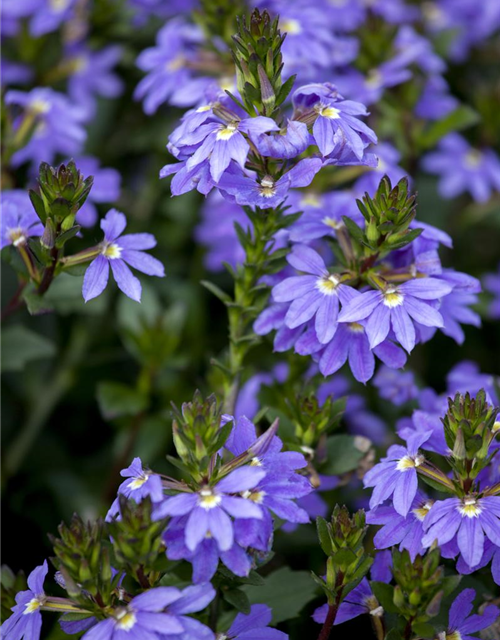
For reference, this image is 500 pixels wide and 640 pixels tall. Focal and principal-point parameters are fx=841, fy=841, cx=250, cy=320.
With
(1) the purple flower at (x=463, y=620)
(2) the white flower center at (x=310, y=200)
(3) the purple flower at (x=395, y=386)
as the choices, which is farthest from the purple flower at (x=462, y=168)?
(1) the purple flower at (x=463, y=620)

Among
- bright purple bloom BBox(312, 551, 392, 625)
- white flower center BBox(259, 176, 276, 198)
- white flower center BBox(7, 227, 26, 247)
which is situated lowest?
bright purple bloom BBox(312, 551, 392, 625)

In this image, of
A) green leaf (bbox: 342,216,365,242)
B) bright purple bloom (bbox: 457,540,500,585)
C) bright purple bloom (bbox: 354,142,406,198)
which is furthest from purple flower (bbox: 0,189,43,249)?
bright purple bloom (bbox: 457,540,500,585)

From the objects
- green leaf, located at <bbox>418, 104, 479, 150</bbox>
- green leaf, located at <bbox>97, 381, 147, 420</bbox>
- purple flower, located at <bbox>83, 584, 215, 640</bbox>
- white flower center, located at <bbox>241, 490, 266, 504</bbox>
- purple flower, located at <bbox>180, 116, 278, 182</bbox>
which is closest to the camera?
purple flower, located at <bbox>83, 584, 215, 640</bbox>

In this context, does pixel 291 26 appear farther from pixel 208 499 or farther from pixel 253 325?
pixel 208 499

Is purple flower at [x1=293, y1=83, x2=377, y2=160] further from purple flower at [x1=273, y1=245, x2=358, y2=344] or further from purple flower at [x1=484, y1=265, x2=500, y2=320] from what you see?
purple flower at [x1=484, y1=265, x2=500, y2=320]

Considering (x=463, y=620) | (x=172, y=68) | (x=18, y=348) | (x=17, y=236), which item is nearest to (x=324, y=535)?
(x=463, y=620)

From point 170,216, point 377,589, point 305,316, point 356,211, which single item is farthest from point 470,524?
point 170,216

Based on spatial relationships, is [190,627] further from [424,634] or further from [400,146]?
[400,146]
